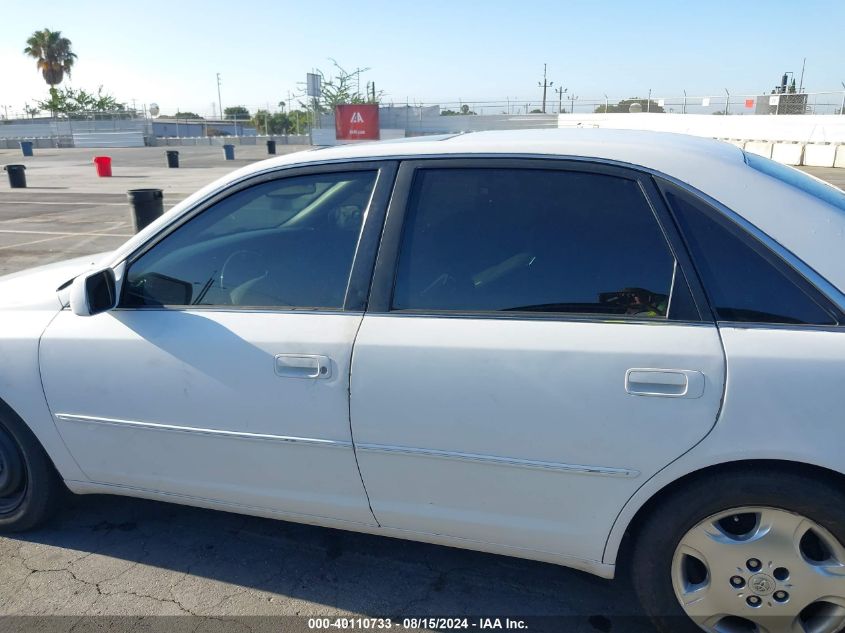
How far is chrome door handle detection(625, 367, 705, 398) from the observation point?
6.44 feet

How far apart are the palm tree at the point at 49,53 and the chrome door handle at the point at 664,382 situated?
74.6 m

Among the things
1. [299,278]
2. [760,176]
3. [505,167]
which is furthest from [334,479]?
[760,176]

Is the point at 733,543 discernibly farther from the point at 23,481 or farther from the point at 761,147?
the point at 761,147

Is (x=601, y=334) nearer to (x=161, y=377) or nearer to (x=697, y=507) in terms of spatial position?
(x=697, y=507)

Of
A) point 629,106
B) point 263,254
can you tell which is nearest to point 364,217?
point 263,254

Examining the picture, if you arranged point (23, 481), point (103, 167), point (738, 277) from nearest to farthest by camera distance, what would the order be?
1. point (738, 277)
2. point (23, 481)
3. point (103, 167)

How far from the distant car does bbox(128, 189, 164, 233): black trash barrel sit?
8.26 meters

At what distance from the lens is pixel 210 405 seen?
2.48 m

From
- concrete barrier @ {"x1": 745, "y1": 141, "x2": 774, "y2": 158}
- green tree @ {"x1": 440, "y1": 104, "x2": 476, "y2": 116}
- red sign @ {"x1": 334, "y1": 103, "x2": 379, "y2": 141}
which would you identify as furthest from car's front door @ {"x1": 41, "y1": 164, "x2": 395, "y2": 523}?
green tree @ {"x1": 440, "y1": 104, "x2": 476, "y2": 116}

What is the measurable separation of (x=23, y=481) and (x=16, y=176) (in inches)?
791

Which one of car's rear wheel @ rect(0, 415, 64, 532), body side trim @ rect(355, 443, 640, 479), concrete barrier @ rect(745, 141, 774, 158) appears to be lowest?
car's rear wheel @ rect(0, 415, 64, 532)

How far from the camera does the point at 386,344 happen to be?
7.41ft

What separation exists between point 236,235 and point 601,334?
159cm

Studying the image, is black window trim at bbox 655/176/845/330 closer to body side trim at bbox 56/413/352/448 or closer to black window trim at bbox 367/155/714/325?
black window trim at bbox 367/155/714/325
